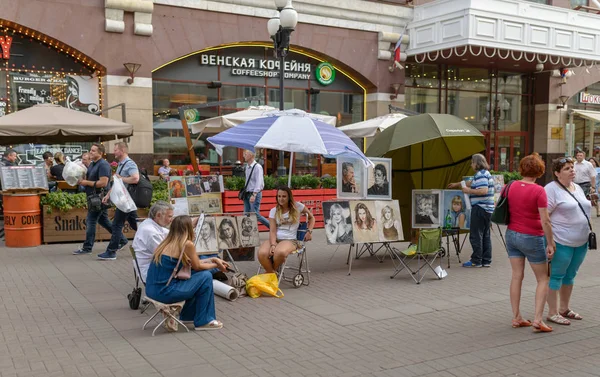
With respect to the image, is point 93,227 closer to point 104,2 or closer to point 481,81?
point 104,2

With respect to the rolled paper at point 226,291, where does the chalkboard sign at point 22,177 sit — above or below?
above

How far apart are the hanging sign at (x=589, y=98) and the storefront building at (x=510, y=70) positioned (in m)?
0.04

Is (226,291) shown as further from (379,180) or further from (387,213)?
(379,180)

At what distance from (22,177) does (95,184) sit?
1958 millimetres

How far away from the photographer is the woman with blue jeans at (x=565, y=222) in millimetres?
5965

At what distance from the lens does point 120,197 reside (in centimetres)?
946

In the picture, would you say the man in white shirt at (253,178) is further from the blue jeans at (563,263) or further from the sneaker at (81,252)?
the blue jeans at (563,263)

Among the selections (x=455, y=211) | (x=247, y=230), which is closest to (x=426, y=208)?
(x=455, y=211)

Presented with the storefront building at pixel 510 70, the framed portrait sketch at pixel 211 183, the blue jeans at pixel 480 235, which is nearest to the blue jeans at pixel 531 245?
the blue jeans at pixel 480 235

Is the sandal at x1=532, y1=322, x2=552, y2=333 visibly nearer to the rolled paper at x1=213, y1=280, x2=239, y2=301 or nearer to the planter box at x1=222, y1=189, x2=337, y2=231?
the rolled paper at x1=213, y1=280, x2=239, y2=301

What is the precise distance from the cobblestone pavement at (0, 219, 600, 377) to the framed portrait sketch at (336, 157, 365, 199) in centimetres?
135

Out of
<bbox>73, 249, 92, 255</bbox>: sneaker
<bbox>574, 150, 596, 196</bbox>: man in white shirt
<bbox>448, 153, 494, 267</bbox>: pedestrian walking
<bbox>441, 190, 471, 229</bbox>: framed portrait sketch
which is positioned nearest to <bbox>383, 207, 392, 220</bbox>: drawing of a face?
<bbox>441, 190, 471, 229</bbox>: framed portrait sketch

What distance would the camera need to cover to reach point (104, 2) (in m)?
15.5

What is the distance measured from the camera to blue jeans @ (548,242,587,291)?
5992mm
